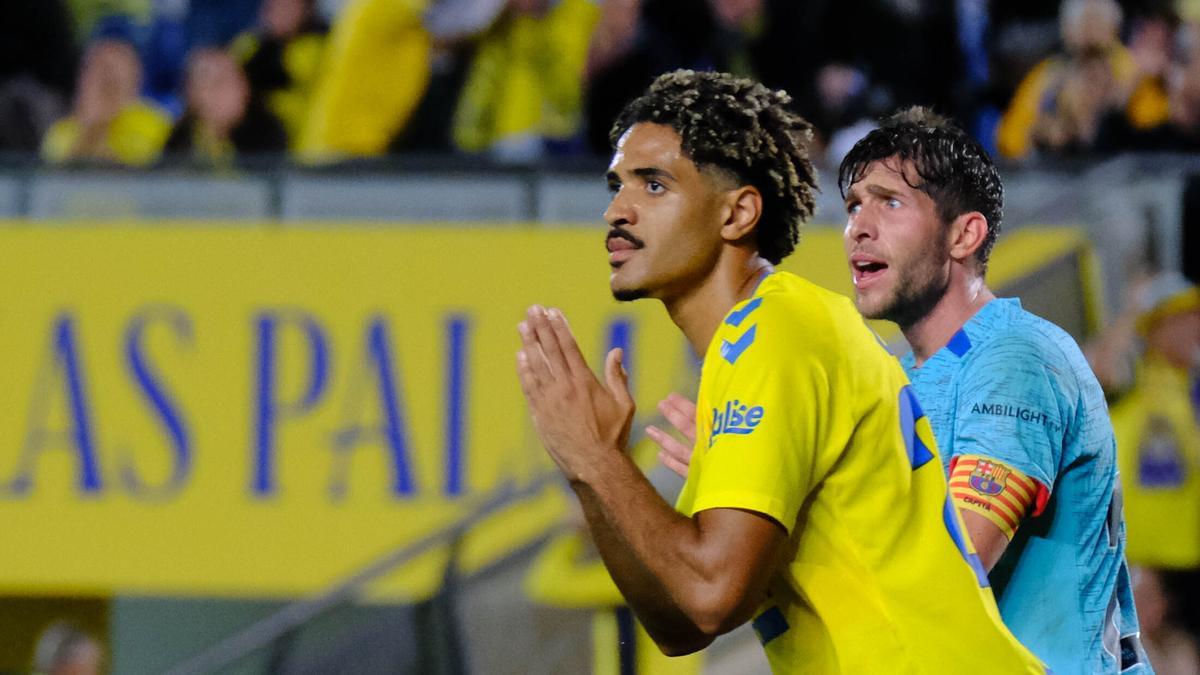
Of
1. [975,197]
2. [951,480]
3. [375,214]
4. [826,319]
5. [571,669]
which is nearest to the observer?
[826,319]

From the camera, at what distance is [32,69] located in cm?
852

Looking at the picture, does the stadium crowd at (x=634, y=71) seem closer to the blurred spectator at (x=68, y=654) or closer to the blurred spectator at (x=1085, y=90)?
the blurred spectator at (x=1085, y=90)

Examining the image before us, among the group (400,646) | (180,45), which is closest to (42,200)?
(180,45)

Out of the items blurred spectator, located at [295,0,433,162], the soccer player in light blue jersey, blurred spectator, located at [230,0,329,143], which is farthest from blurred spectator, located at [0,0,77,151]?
the soccer player in light blue jersey

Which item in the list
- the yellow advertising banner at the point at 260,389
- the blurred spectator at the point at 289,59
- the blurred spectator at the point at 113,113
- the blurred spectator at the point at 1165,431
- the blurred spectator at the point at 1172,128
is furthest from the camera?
the blurred spectator at the point at 113,113

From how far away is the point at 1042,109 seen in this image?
7297 mm

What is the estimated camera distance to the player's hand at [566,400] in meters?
2.40

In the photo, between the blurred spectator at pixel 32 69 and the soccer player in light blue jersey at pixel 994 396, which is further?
the blurred spectator at pixel 32 69

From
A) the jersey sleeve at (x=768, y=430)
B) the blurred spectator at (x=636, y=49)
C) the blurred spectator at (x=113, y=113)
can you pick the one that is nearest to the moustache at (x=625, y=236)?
the jersey sleeve at (x=768, y=430)

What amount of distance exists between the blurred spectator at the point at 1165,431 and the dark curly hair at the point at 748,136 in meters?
4.39

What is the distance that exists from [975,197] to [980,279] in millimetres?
157

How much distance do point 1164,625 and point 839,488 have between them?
16.5 ft

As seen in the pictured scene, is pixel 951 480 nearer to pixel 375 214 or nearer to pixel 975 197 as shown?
pixel 975 197

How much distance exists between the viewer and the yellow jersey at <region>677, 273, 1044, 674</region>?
2.33 meters
